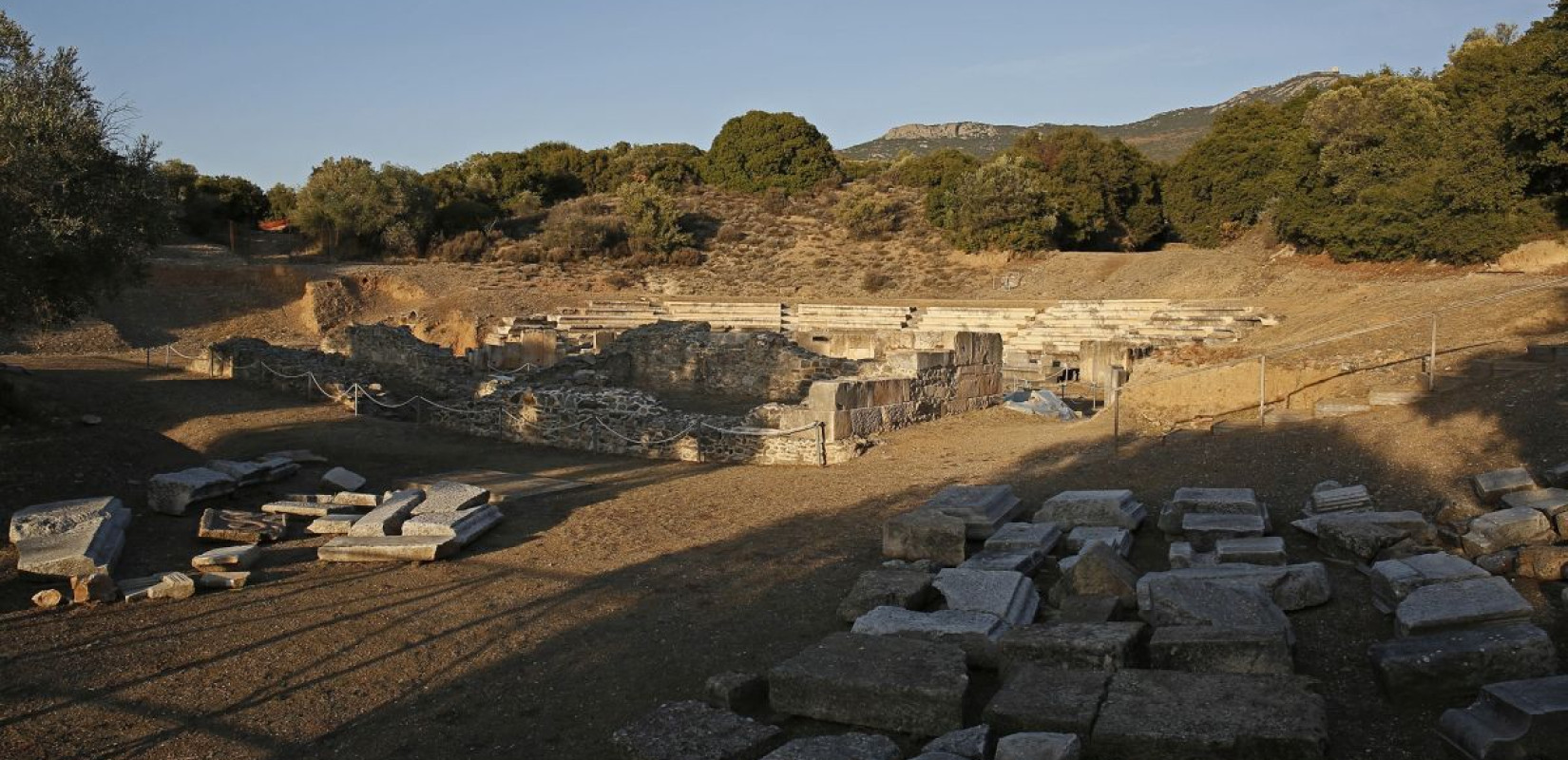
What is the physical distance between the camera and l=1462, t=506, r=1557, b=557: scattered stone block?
6891 millimetres

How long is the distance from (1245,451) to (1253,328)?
14671 mm

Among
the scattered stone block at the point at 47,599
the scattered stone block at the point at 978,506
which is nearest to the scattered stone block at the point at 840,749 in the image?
the scattered stone block at the point at 978,506

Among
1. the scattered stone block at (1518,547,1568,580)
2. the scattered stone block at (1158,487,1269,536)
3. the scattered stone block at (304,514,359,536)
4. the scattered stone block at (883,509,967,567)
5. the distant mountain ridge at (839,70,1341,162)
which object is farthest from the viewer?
the distant mountain ridge at (839,70,1341,162)

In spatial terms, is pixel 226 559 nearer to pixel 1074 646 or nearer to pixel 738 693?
pixel 738 693

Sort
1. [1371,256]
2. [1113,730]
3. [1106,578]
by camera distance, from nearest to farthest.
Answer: [1113,730], [1106,578], [1371,256]

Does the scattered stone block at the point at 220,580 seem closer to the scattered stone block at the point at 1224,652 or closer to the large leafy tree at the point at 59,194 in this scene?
the large leafy tree at the point at 59,194

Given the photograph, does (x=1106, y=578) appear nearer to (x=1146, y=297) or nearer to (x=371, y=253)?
(x=1146, y=297)

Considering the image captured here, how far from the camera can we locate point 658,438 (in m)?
14.7

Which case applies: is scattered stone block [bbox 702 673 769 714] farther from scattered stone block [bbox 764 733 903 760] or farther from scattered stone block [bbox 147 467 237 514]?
scattered stone block [bbox 147 467 237 514]

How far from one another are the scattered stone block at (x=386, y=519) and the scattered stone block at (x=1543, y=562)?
8.73 meters

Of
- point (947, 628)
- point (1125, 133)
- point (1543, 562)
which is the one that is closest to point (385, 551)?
point (947, 628)

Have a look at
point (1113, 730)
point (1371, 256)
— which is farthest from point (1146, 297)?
point (1113, 730)

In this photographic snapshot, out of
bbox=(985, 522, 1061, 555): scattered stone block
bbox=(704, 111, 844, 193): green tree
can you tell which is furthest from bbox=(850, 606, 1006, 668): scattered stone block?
bbox=(704, 111, 844, 193): green tree

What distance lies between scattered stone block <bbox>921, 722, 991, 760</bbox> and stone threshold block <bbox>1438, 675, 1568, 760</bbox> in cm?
203
